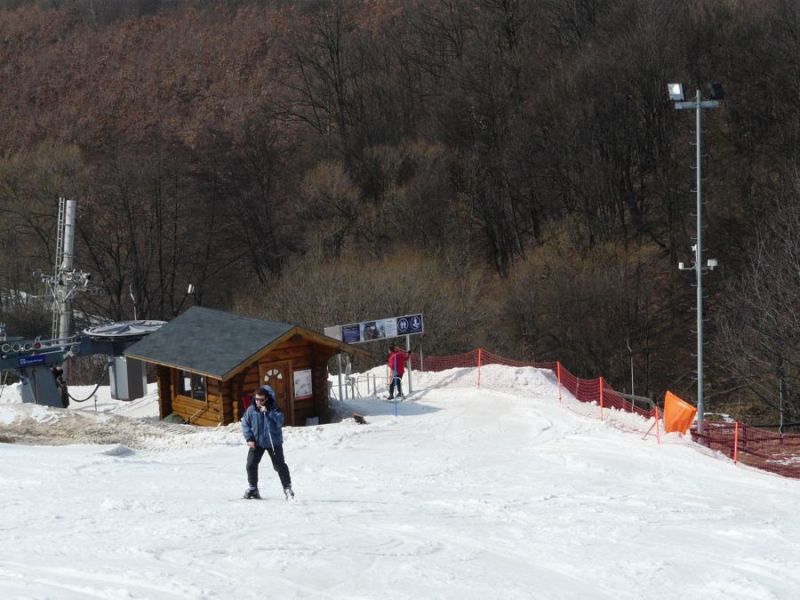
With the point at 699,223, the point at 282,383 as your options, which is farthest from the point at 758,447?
the point at 282,383

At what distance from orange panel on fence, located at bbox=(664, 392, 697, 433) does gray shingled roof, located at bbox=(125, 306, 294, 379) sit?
8829 mm

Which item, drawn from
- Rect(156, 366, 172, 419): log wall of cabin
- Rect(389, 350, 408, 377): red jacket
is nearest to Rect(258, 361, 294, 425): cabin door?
Rect(389, 350, 408, 377): red jacket

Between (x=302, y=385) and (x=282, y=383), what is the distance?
0.57 m

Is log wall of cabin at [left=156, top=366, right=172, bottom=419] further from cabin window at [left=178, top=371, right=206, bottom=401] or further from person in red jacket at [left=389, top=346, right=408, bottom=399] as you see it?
person in red jacket at [left=389, top=346, right=408, bottom=399]

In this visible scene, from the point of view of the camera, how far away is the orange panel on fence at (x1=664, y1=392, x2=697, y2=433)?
1909 cm

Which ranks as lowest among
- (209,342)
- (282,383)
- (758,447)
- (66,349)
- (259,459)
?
(758,447)

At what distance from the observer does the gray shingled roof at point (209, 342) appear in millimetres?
22828

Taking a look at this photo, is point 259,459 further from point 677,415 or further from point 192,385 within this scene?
point 192,385

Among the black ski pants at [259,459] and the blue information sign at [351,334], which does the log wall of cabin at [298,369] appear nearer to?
the blue information sign at [351,334]

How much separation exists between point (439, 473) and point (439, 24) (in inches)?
2493

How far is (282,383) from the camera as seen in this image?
23672mm

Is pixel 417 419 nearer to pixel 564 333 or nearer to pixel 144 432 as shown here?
pixel 144 432

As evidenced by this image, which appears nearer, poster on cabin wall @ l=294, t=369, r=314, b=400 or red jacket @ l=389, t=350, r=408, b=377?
poster on cabin wall @ l=294, t=369, r=314, b=400

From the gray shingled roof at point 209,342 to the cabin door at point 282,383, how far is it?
29.8 inches
